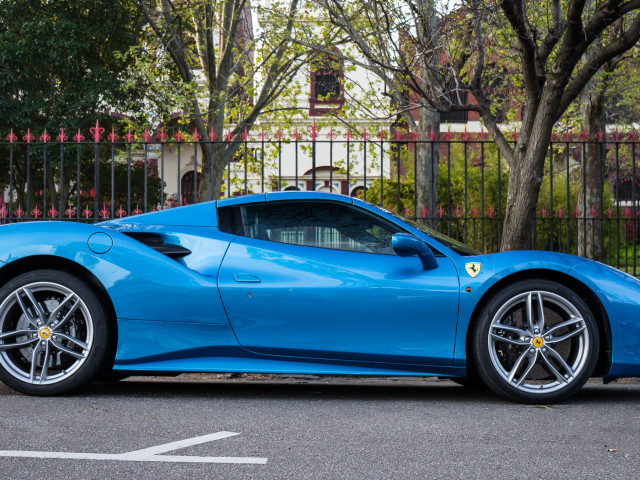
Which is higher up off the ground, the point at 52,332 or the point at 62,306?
the point at 62,306

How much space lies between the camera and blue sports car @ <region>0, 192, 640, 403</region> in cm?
443

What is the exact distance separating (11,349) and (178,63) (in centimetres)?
1223

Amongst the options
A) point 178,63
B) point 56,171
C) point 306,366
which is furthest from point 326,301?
point 56,171

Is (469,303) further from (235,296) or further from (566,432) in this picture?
(235,296)

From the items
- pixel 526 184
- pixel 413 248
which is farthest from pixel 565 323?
pixel 526 184

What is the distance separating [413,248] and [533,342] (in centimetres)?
87

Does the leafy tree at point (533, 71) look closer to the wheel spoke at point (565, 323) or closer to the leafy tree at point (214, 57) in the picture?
the wheel spoke at point (565, 323)

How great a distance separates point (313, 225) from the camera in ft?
15.4

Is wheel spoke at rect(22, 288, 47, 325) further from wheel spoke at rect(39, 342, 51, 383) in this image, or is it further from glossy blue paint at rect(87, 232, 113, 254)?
glossy blue paint at rect(87, 232, 113, 254)

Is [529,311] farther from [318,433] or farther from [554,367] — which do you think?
[318,433]

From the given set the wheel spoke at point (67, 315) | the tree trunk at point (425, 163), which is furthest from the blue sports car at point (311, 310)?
the tree trunk at point (425, 163)

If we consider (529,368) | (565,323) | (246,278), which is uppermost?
(246,278)

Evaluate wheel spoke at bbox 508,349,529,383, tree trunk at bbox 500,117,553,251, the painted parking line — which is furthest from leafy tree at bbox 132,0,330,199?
the painted parking line

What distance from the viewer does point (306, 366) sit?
4.47 meters
